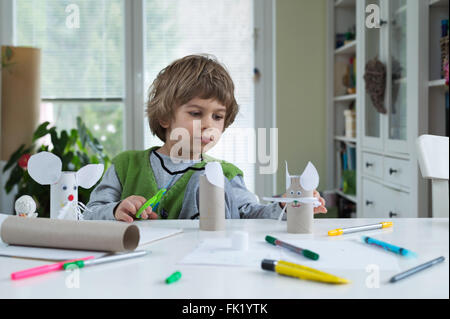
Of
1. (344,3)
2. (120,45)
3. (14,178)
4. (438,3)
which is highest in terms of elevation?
(344,3)

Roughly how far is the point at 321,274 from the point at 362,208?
2.44 metres

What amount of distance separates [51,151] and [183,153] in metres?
1.88

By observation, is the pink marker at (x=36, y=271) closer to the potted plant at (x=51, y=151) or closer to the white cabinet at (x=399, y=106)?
the white cabinet at (x=399, y=106)

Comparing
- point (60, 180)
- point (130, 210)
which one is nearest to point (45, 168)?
point (60, 180)

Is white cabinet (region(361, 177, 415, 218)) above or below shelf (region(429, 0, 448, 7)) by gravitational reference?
below

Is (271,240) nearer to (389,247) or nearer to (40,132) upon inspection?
(389,247)

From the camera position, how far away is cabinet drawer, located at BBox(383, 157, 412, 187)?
231 cm

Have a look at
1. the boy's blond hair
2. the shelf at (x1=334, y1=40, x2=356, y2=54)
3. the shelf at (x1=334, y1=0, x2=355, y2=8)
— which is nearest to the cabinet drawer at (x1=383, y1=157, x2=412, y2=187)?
the shelf at (x1=334, y1=40, x2=356, y2=54)

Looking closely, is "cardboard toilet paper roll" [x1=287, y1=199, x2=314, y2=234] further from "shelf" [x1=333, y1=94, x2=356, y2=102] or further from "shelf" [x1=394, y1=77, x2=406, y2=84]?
"shelf" [x1=333, y1=94, x2=356, y2=102]

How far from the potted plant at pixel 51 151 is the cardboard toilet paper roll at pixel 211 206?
7.34 feet

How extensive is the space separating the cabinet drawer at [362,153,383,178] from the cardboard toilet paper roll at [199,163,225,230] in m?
1.85

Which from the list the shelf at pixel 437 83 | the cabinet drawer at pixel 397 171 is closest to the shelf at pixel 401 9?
the shelf at pixel 437 83

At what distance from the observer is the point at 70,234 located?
0.79 m
